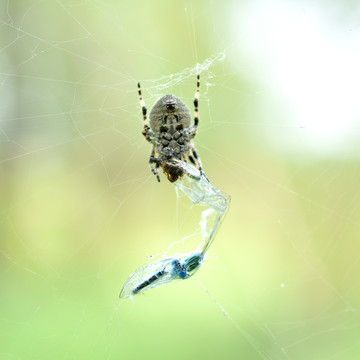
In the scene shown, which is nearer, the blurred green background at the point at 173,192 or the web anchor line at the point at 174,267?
the web anchor line at the point at 174,267

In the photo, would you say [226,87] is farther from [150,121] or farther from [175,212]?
[150,121]

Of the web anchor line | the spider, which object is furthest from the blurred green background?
the web anchor line

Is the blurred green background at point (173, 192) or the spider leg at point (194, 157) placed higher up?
the blurred green background at point (173, 192)

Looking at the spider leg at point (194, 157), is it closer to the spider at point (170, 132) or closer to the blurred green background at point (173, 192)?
the spider at point (170, 132)

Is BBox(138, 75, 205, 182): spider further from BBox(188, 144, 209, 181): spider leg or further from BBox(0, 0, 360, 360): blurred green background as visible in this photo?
BBox(0, 0, 360, 360): blurred green background

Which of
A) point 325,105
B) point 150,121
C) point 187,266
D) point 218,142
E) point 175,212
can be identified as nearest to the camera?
point 187,266

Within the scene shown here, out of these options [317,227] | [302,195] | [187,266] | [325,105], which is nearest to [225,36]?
[325,105]

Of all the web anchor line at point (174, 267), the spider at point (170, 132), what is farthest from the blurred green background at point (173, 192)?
the web anchor line at point (174, 267)
